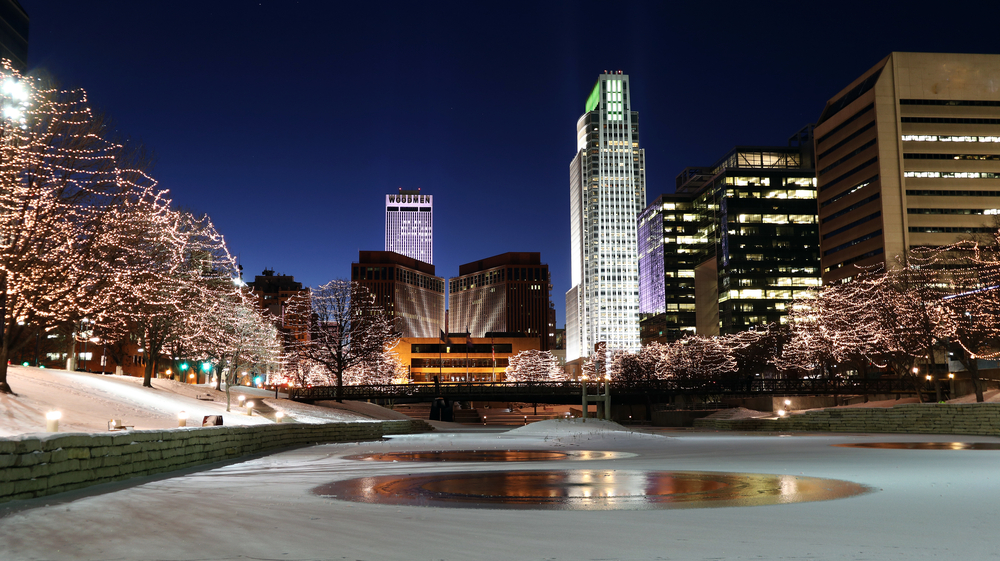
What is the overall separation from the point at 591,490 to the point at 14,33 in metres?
123

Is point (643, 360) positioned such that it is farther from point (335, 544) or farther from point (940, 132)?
point (335, 544)

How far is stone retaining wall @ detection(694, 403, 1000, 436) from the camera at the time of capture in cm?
4194

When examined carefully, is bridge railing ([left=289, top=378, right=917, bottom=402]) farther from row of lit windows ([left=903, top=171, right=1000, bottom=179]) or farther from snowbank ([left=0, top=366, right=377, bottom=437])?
row of lit windows ([left=903, top=171, right=1000, bottom=179])

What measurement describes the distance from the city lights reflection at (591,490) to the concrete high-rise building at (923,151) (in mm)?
139317

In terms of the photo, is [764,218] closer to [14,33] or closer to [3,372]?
[14,33]

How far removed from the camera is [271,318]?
6575 cm

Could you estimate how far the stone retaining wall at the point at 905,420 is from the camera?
41.9 metres

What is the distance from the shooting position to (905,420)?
47.8 metres

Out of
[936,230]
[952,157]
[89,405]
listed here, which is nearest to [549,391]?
[89,405]

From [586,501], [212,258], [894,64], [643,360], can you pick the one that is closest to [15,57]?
[212,258]

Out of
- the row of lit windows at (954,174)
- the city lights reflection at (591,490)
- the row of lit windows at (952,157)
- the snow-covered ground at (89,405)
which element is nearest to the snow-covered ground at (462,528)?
the city lights reflection at (591,490)

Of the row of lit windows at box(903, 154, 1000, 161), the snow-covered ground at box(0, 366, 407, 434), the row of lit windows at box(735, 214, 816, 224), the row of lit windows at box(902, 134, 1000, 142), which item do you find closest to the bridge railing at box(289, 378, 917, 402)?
the snow-covered ground at box(0, 366, 407, 434)

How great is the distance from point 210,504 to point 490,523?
4808mm

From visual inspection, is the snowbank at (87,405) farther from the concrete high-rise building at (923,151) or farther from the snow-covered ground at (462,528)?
the concrete high-rise building at (923,151)
